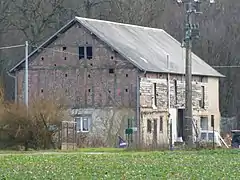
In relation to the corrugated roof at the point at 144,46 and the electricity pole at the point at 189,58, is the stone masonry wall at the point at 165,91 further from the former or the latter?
the electricity pole at the point at 189,58

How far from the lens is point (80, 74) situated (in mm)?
64688

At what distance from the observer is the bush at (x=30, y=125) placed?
50875mm

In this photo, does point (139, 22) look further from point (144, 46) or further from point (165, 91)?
point (165, 91)

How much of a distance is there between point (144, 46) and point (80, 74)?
5.68m

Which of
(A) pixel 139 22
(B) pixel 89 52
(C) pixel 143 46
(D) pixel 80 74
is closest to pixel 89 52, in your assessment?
(B) pixel 89 52

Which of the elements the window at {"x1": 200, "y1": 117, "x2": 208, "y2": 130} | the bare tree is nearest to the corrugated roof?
the window at {"x1": 200, "y1": 117, "x2": 208, "y2": 130}

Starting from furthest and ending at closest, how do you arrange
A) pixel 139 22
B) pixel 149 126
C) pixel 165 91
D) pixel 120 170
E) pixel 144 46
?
pixel 139 22 → pixel 144 46 → pixel 165 91 → pixel 149 126 → pixel 120 170

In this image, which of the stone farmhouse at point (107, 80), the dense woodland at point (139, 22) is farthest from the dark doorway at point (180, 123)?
the dense woodland at point (139, 22)

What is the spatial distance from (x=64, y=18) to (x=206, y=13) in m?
19.4

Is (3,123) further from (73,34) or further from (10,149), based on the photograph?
(73,34)

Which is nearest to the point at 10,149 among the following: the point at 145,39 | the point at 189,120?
the point at 189,120

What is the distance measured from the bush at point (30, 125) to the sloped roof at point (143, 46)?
38.4 feet

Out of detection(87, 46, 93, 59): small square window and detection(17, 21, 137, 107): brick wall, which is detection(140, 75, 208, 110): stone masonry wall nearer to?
detection(17, 21, 137, 107): brick wall

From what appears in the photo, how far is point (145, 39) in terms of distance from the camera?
227ft
